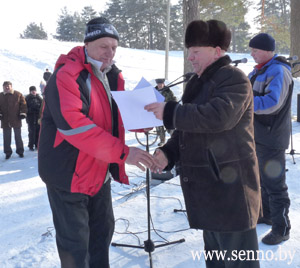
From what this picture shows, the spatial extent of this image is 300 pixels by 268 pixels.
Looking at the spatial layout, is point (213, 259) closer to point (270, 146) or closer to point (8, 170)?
point (270, 146)

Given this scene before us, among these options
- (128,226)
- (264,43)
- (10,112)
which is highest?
(264,43)

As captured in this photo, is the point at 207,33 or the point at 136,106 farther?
the point at 136,106

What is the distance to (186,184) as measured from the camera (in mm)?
1971

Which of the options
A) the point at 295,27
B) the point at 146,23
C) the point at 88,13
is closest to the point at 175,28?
the point at 146,23

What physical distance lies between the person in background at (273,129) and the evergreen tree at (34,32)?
52.1 m

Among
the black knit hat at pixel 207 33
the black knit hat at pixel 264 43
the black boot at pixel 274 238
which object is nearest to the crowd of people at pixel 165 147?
the black knit hat at pixel 207 33

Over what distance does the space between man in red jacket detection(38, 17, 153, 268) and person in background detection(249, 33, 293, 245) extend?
62.5 inches

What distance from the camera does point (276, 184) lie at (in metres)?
3.10

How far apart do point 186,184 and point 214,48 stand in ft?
Answer: 2.90

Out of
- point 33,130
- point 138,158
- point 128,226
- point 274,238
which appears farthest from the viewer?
point 33,130

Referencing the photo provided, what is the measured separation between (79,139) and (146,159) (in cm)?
48

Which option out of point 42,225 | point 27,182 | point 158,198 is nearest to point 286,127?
point 158,198

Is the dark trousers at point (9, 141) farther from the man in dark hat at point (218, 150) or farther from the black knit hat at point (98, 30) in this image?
the man in dark hat at point (218, 150)

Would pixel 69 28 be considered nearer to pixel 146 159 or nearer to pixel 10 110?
pixel 10 110
